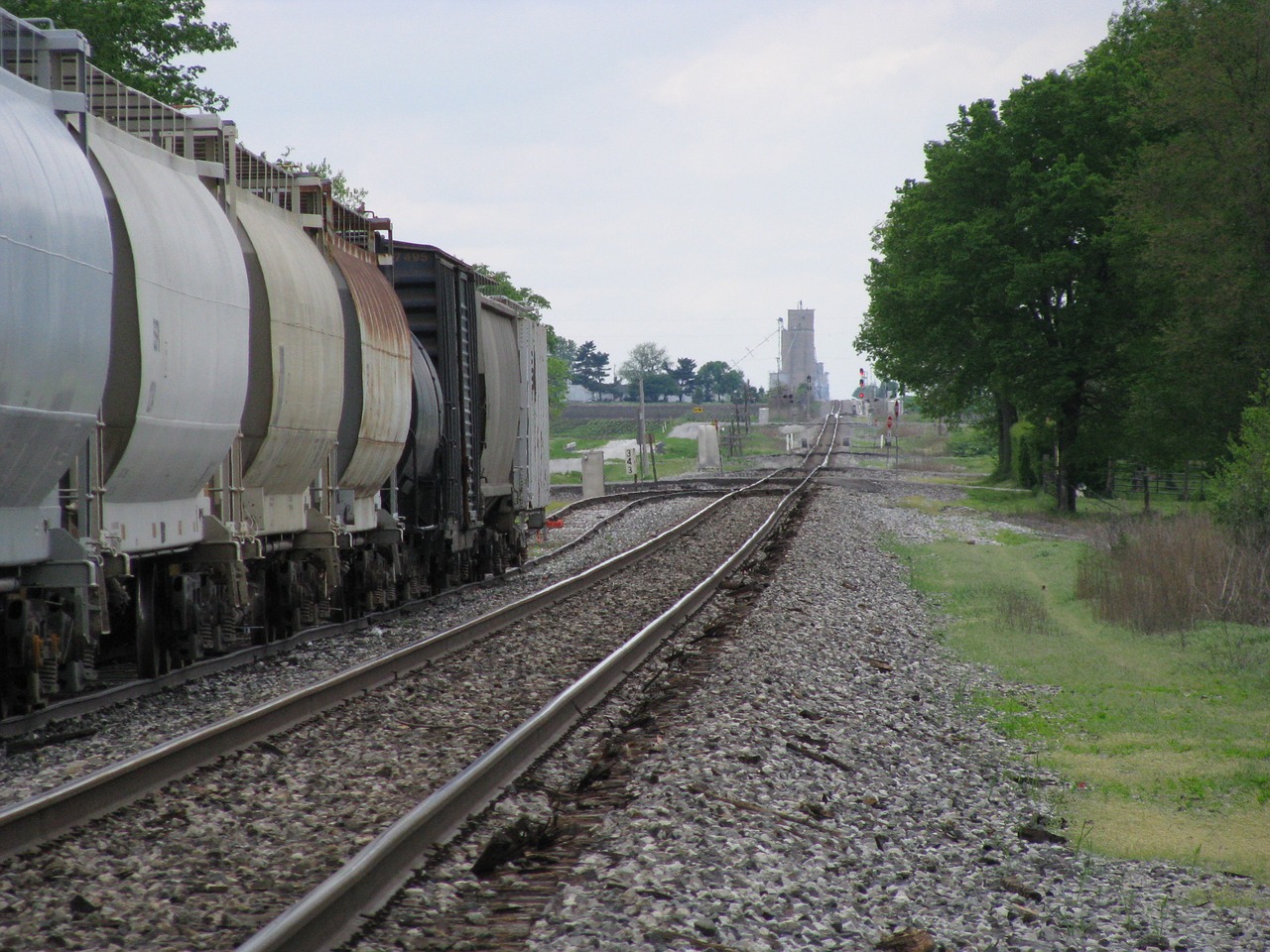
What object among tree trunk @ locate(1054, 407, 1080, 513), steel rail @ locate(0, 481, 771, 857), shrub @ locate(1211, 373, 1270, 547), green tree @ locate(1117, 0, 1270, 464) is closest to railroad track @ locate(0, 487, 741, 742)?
steel rail @ locate(0, 481, 771, 857)

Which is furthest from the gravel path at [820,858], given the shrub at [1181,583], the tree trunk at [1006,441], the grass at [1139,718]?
the tree trunk at [1006,441]

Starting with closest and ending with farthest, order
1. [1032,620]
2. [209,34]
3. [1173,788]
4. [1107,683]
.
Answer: [1173,788]
[1107,683]
[1032,620]
[209,34]

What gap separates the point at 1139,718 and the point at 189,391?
777cm

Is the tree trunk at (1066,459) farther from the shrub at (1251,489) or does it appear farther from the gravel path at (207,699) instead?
the gravel path at (207,699)

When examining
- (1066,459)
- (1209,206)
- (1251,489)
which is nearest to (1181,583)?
(1251,489)

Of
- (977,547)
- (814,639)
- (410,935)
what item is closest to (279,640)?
(814,639)

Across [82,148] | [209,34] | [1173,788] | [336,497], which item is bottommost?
[1173,788]

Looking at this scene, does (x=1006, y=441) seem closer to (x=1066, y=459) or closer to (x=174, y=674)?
(x=1066, y=459)

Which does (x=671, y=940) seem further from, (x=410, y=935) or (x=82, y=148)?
(x=82, y=148)

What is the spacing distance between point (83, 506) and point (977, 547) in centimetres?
2027

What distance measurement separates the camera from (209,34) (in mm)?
34094

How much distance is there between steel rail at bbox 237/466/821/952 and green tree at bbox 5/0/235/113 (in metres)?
27.1

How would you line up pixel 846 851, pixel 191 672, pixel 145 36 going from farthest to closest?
pixel 145 36
pixel 191 672
pixel 846 851

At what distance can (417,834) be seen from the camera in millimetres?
5773
